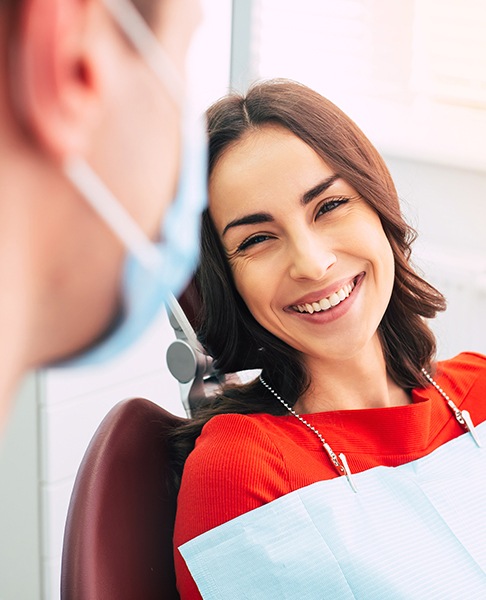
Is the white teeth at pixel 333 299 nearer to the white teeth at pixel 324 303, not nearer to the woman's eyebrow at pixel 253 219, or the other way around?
the white teeth at pixel 324 303

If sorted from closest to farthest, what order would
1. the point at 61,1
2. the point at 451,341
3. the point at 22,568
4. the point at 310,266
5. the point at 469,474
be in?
the point at 61,1 → the point at 310,266 → the point at 469,474 → the point at 22,568 → the point at 451,341

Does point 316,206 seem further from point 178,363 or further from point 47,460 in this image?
point 47,460

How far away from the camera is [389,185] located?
113cm

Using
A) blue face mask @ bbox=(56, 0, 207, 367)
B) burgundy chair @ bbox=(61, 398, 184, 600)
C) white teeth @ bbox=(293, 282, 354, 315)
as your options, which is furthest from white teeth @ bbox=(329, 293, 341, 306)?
blue face mask @ bbox=(56, 0, 207, 367)

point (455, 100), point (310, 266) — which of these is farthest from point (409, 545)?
point (455, 100)

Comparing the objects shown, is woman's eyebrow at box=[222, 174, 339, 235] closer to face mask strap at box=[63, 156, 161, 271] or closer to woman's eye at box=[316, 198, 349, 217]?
woman's eye at box=[316, 198, 349, 217]

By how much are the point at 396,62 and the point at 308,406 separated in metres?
1.27

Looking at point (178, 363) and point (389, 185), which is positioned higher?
point (389, 185)

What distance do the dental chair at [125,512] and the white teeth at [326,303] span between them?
15 centimetres

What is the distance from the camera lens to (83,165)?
145mm

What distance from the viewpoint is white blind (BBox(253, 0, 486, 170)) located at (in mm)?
2086

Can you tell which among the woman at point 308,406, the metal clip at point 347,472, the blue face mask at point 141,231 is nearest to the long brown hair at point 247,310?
the woman at point 308,406

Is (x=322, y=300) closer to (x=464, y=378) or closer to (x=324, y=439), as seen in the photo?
(x=324, y=439)

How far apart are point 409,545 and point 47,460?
0.64m
